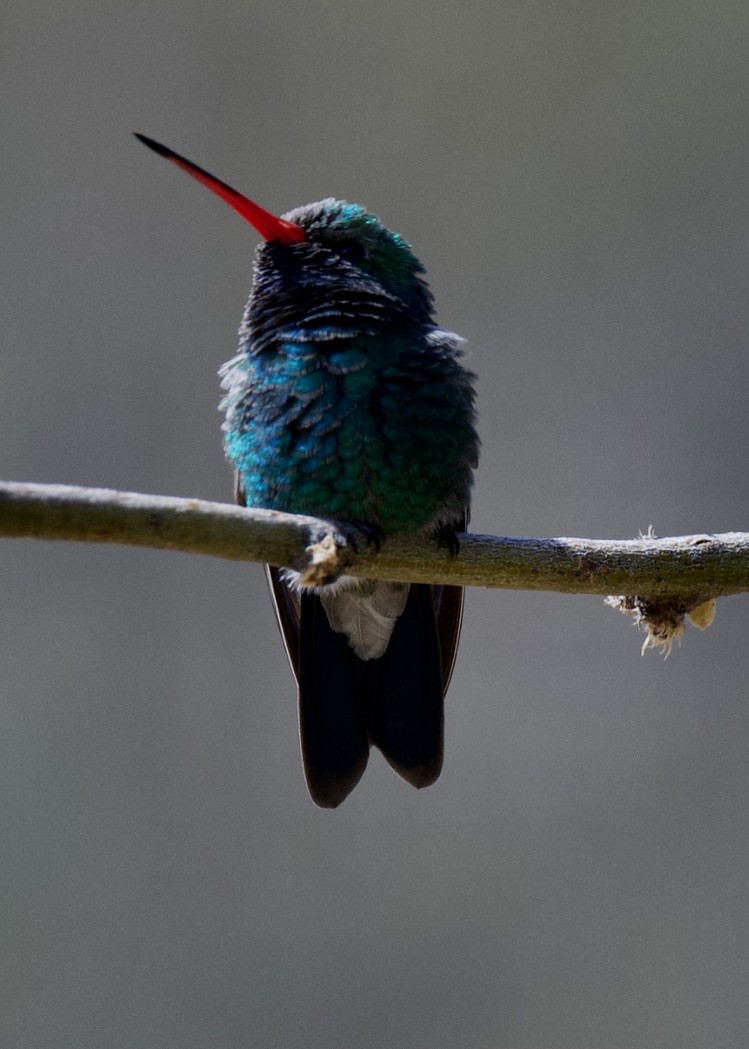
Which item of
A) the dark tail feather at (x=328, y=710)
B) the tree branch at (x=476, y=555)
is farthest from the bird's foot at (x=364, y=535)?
the dark tail feather at (x=328, y=710)

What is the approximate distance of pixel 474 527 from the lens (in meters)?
4.27

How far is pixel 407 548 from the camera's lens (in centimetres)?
185

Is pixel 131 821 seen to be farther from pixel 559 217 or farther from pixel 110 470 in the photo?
pixel 559 217

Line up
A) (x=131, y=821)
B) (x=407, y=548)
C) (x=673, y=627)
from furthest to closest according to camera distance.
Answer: (x=131, y=821) → (x=673, y=627) → (x=407, y=548)

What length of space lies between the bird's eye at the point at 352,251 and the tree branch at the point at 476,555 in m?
0.72

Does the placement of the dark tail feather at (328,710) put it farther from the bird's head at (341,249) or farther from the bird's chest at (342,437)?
the bird's head at (341,249)

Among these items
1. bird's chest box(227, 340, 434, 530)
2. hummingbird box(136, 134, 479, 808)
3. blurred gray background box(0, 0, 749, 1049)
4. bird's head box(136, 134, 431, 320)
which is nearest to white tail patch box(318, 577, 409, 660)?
hummingbird box(136, 134, 479, 808)

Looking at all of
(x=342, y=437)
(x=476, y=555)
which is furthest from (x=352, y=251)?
(x=476, y=555)

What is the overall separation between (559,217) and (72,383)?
215 centimetres

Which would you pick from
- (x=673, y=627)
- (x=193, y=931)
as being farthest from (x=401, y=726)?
(x=193, y=931)

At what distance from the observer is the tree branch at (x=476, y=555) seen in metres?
1.44

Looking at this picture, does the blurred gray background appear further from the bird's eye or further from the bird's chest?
the bird's chest

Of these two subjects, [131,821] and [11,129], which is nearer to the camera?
[131,821]

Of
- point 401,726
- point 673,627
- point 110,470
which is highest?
point 110,470
